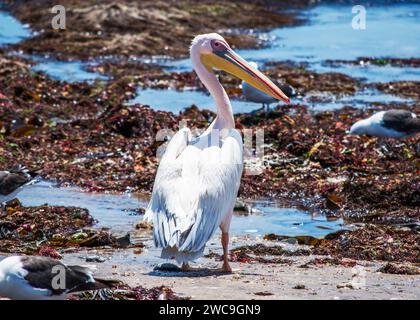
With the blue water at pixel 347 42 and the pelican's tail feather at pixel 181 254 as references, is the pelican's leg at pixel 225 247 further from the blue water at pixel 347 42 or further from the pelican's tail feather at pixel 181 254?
the blue water at pixel 347 42

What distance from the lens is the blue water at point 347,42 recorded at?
76.3 ft

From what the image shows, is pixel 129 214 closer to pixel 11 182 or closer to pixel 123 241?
pixel 11 182

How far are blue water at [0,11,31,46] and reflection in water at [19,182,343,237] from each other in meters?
15.9

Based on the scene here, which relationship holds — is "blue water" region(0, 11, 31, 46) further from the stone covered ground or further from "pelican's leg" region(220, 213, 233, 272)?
"pelican's leg" region(220, 213, 233, 272)

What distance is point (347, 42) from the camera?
94.8 feet

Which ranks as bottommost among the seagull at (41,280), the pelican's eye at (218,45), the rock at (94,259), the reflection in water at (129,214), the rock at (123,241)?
the reflection in water at (129,214)


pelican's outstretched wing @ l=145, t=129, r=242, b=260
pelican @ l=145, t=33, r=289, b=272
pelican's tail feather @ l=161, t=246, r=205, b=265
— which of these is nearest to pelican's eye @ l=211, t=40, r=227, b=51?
pelican @ l=145, t=33, r=289, b=272

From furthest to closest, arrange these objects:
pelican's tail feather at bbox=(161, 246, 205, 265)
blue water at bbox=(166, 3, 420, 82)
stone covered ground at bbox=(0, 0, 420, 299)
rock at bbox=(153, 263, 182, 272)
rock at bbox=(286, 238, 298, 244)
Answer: blue water at bbox=(166, 3, 420, 82) < rock at bbox=(286, 238, 298, 244) < stone covered ground at bbox=(0, 0, 420, 299) < rock at bbox=(153, 263, 182, 272) < pelican's tail feather at bbox=(161, 246, 205, 265)

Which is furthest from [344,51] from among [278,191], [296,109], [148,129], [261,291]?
[261,291]

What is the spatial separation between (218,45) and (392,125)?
5838mm

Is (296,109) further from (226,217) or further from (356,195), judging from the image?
(226,217)

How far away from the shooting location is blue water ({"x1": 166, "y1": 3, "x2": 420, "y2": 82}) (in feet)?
76.3

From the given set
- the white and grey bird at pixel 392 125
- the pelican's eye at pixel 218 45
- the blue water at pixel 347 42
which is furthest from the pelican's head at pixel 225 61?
the blue water at pixel 347 42
